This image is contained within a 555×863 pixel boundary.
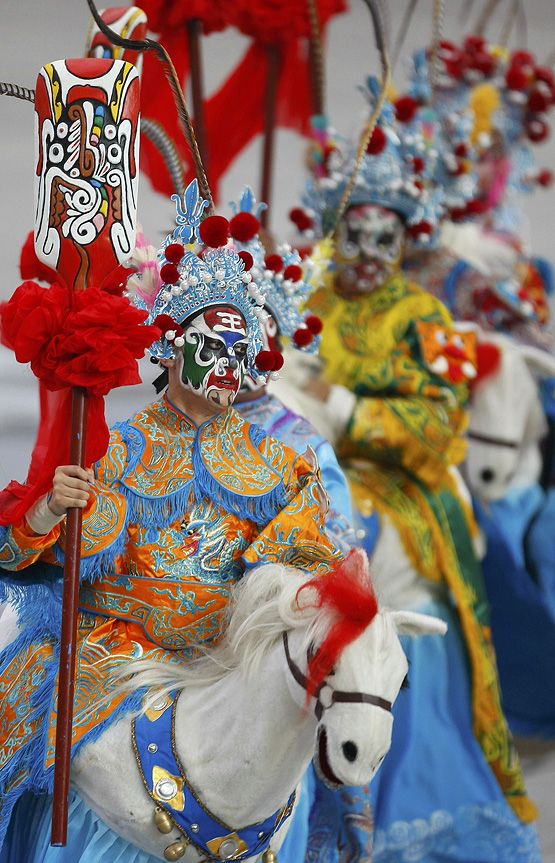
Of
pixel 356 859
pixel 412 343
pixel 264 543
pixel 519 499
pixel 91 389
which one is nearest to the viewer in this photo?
pixel 91 389

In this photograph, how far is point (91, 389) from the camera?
8.91 ft

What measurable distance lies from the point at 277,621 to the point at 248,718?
6.7 inches

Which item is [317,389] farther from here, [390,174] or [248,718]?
[248,718]

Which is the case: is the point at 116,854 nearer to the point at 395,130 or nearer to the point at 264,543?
the point at 264,543

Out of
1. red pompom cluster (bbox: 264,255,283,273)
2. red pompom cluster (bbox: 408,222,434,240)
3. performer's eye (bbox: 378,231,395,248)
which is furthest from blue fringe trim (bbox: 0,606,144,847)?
red pompom cluster (bbox: 408,222,434,240)

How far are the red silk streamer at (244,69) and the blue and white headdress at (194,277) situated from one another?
1.35 m

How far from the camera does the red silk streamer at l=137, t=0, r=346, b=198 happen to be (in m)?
4.55

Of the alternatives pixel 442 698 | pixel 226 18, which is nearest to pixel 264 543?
pixel 442 698

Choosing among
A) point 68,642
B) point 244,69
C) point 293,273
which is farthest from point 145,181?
point 68,642

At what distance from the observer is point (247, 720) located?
2.72 metres

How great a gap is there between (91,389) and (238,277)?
48 cm

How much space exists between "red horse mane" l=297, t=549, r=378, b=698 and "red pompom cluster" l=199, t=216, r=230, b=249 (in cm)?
74

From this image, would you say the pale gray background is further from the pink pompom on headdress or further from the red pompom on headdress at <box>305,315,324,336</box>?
the red pompom on headdress at <box>305,315,324,336</box>

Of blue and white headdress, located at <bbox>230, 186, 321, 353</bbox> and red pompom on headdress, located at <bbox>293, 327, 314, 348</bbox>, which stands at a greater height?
blue and white headdress, located at <bbox>230, 186, 321, 353</bbox>
